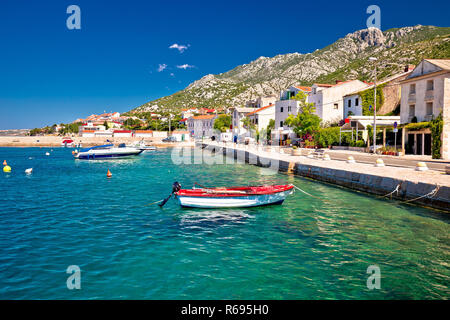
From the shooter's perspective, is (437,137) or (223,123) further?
(223,123)

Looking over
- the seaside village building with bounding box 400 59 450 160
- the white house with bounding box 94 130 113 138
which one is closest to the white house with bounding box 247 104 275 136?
the seaside village building with bounding box 400 59 450 160

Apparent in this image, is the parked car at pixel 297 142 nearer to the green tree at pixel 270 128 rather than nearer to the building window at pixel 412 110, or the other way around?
the green tree at pixel 270 128

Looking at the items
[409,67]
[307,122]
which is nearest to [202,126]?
[307,122]

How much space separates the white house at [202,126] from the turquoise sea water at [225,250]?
314 feet

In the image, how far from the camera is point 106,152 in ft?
192

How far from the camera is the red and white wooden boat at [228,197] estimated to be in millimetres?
17266

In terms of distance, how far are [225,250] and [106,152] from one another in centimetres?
5201

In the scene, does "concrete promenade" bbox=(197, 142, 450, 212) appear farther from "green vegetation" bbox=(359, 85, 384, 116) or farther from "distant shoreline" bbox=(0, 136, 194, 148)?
"distant shoreline" bbox=(0, 136, 194, 148)

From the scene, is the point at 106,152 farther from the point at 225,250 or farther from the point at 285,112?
the point at 225,250

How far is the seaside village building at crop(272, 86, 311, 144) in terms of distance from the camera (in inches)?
2602

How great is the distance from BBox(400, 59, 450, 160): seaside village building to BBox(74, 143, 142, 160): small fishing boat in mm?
45640
